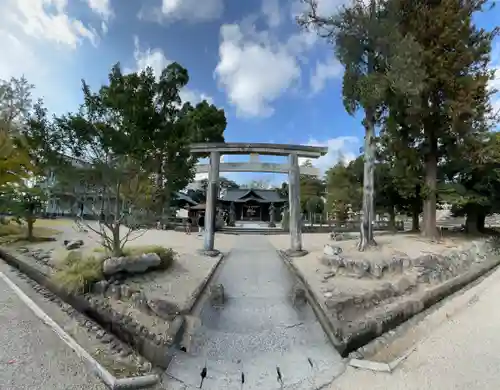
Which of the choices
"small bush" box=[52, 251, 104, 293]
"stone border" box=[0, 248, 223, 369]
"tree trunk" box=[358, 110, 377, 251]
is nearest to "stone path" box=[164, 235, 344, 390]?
"stone border" box=[0, 248, 223, 369]

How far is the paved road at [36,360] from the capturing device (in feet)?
10.9

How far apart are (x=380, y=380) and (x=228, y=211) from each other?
83.7ft

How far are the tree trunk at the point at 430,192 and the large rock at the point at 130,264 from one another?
394 inches

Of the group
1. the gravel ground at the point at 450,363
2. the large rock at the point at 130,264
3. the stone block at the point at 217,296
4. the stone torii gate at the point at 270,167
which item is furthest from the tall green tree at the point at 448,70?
the large rock at the point at 130,264

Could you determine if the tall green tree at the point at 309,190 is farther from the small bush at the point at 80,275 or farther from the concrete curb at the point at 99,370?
the concrete curb at the point at 99,370

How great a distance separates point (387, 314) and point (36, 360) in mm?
5503

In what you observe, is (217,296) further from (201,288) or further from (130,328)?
(130,328)

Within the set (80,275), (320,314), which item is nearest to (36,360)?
(80,275)

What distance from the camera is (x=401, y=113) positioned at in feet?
37.1

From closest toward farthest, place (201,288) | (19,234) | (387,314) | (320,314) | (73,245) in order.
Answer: (387,314) < (320,314) < (201,288) < (73,245) < (19,234)

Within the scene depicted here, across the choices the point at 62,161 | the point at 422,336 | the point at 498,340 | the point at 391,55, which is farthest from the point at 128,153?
the point at 391,55

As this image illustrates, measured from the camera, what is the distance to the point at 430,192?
438 inches

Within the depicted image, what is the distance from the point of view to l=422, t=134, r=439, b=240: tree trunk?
11.1m

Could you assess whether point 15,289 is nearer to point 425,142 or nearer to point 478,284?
point 478,284
